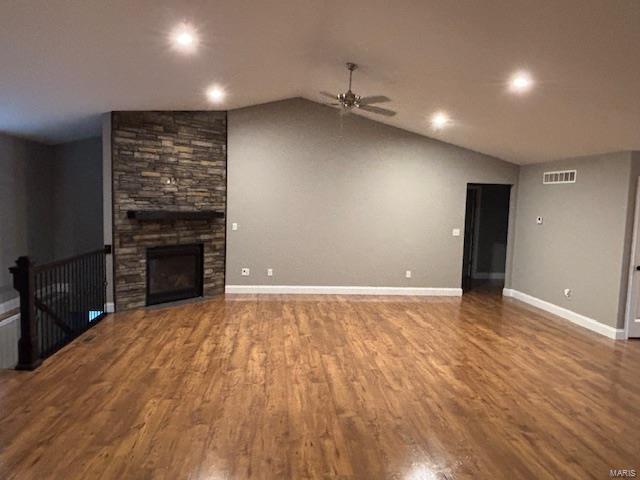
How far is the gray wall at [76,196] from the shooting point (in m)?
7.52

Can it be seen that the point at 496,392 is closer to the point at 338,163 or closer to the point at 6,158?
the point at 338,163

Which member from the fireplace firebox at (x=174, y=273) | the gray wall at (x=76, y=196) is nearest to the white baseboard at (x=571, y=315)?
the fireplace firebox at (x=174, y=273)

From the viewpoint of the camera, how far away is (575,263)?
5.68 meters

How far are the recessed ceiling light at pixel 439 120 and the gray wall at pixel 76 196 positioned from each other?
585 centimetres

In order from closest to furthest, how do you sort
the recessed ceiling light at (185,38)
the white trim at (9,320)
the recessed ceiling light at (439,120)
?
the recessed ceiling light at (185,38) < the recessed ceiling light at (439,120) < the white trim at (9,320)

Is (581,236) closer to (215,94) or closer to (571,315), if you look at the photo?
(571,315)

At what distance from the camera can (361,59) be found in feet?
14.5

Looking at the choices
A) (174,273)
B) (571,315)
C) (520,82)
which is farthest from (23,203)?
(571,315)

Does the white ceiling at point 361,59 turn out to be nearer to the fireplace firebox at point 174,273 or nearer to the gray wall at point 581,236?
the gray wall at point 581,236

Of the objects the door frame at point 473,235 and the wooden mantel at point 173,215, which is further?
the door frame at point 473,235

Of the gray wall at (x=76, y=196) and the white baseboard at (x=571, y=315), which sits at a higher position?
the gray wall at (x=76, y=196)

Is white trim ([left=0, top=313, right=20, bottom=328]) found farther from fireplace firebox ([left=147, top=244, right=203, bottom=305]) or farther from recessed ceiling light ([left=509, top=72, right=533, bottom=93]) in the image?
recessed ceiling light ([left=509, top=72, right=533, bottom=93])

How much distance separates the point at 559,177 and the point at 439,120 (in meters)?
2.02

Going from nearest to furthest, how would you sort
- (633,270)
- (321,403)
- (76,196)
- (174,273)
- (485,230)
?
(321,403), (633,270), (174,273), (76,196), (485,230)
